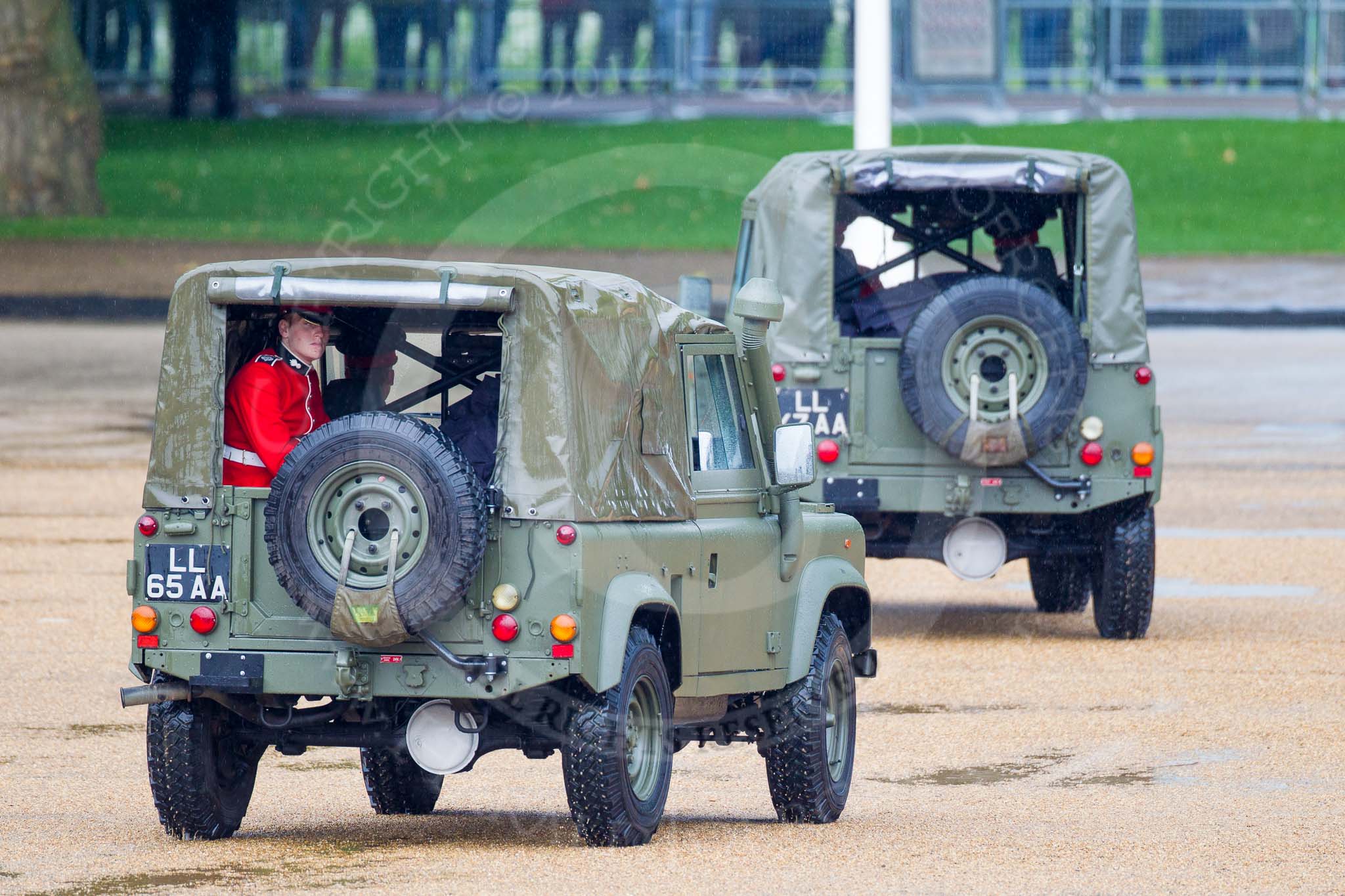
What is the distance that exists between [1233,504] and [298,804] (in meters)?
11.2

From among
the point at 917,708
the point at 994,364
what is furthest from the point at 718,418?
the point at 994,364

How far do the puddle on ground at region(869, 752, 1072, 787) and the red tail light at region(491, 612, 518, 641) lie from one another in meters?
2.59

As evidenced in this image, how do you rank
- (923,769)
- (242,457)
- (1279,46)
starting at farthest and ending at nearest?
(1279,46) → (923,769) → (242,457)

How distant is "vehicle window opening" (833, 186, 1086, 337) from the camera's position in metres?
14.7

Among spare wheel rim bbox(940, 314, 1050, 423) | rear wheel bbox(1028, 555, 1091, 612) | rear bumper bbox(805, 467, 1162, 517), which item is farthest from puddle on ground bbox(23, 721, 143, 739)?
rear wheel bbox(1028, 555, 1091, 612)

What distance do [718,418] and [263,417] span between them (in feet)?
5.51

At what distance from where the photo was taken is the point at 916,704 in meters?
11.9

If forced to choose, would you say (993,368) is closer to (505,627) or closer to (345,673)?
(505,627)

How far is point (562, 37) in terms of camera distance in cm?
4403

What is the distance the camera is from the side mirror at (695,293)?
11836 mm

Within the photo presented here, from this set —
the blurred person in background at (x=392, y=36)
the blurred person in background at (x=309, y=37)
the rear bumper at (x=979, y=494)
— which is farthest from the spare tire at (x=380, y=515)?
the blurred person in background at (x=309, y=37)

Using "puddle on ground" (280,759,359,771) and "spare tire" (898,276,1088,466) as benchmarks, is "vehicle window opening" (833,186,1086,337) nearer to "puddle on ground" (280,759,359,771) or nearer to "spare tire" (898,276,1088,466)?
"spare tire" (898,276,1088,466)

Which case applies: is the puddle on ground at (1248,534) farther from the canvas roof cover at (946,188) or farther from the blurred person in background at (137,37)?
the blurred person in background at (137,37)

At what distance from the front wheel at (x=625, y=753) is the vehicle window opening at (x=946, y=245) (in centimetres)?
636
